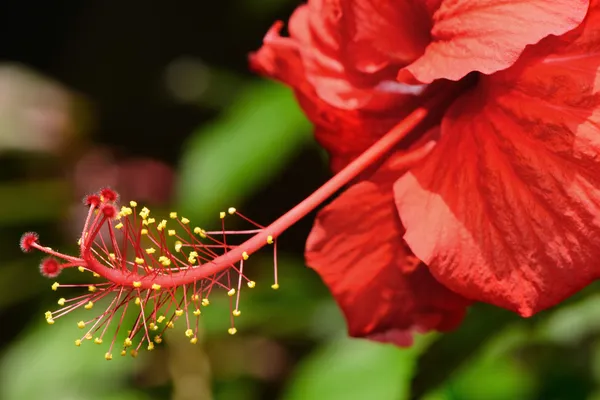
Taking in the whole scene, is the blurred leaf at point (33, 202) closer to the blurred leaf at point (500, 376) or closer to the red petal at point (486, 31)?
the blurred leaf at point (500, 376)

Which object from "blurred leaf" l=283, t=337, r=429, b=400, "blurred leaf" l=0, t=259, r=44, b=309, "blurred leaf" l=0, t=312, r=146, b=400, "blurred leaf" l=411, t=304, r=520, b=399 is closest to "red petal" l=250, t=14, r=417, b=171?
"blurred leaf" l=411, t=304, r=520, b=399

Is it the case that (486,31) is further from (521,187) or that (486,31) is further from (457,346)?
(457,346)

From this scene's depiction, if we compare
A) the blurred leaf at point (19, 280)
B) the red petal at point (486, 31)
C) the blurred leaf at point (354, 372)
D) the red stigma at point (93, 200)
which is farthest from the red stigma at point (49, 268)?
the blurred leaf at point (19, 280)

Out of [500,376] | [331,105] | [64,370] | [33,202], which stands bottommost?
[500,376]

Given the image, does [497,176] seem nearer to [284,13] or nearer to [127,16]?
[284,13]

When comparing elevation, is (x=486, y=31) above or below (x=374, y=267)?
above

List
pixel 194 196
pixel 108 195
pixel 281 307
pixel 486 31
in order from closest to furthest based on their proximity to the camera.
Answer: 1. pixel 486 31
2. pixel 108 195
3. pixel 194 196
4. pixel 281 307

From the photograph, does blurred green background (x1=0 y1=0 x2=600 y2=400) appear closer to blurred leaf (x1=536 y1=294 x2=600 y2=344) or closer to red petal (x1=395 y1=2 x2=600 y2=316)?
blurred leaf (x1=536 y1=294 x2=600 y2=344)

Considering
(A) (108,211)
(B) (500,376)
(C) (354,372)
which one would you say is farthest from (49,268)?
(B) (500,376)
